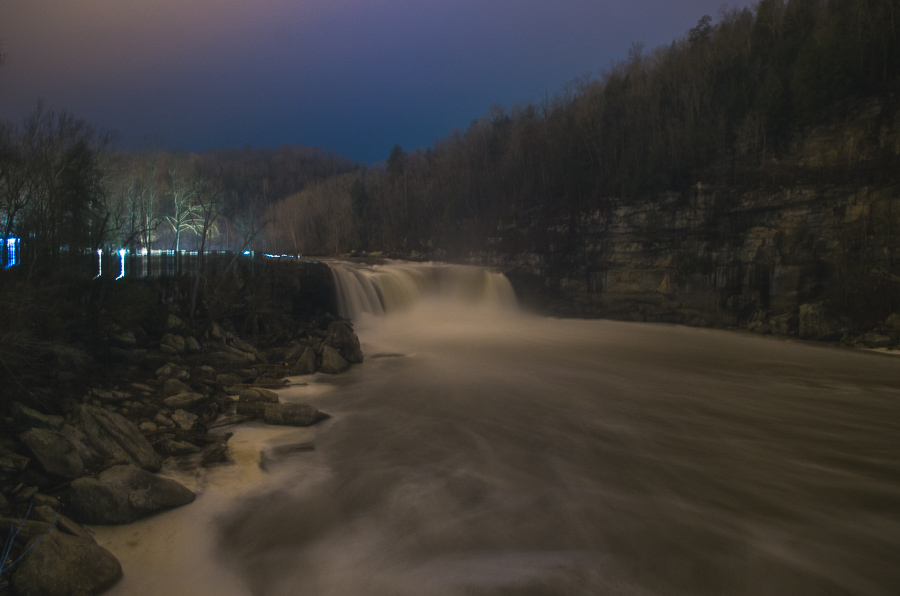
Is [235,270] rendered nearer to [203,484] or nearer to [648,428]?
[203,484]

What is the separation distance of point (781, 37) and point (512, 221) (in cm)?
1771

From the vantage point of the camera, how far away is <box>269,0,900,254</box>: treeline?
19.7 metres

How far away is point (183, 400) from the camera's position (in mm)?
8359

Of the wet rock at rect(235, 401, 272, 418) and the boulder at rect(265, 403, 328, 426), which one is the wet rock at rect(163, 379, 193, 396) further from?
the boulder at rect(265, 403, 328, 426)

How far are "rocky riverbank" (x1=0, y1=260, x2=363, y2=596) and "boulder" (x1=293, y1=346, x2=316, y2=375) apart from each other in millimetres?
35

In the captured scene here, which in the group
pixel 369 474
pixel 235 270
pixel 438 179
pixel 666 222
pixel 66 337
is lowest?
pixel 369 474

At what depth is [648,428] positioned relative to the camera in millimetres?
8734

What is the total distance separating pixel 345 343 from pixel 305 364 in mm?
1897

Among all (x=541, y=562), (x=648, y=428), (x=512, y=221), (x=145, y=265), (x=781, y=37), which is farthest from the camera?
(x=512, y=221)

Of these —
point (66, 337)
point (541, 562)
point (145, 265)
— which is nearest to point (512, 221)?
point (145, 265)

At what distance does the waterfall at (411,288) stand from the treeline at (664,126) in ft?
16.5

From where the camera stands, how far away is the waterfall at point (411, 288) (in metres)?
21.5

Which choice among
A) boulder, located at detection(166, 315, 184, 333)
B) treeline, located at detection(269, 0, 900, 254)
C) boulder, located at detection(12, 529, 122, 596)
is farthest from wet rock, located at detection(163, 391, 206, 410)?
treeline, located at detection(269, 0, 900, 254)

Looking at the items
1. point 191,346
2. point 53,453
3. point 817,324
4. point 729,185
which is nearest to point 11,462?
point 53,453
